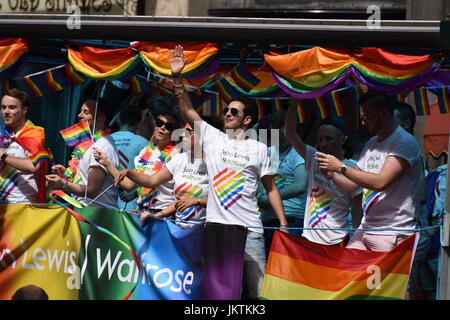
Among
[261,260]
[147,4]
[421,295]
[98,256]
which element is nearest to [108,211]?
[98,256]

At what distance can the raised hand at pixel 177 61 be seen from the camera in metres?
8.07

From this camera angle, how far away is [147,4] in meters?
15.5

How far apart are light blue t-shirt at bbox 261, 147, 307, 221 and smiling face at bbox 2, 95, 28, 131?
2.36 metres

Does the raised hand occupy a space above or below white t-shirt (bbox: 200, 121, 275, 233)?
above

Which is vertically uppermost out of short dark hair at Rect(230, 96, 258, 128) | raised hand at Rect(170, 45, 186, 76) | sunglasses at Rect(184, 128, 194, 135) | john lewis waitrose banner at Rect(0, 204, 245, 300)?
raised hand at Rect(170, 45, 186, 76)

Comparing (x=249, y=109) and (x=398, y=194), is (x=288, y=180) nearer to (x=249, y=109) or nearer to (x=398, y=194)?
(x=249, y=109)

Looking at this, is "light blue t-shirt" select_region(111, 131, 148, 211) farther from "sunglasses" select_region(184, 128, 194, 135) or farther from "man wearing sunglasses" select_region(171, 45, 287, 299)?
"man wearing sunglasses" select_region(171, 45, 287, 299)

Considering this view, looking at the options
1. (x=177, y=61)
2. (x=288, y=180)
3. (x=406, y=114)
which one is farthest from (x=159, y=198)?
(x=406, y=114)

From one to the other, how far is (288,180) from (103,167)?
177 cm

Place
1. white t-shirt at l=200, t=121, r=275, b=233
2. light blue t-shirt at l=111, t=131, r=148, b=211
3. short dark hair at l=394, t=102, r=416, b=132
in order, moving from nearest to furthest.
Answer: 1. white t-shirt at l=200, t=121, r=275, b=233
2. short dark hair at l=394, t=102, r=416, b=132
3. light blue t-shirt at l=111, t=131, r=148, b=211

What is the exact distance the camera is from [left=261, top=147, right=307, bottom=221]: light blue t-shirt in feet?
30.1

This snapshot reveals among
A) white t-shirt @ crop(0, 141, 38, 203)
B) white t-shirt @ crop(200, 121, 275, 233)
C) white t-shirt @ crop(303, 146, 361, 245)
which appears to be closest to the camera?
white t-shirt @ crop(200, 121, 275, 233)

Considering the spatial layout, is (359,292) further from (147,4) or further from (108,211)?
(147,4)

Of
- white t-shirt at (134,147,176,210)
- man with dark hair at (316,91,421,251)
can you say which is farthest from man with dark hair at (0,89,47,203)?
man with dark hair at (316,91,421,251)
